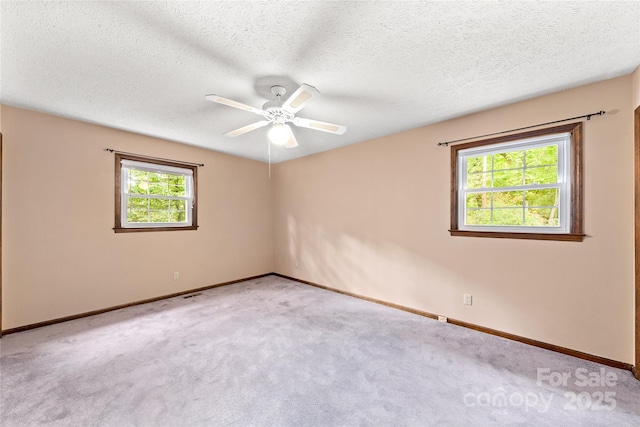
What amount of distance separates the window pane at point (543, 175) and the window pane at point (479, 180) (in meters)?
0.35

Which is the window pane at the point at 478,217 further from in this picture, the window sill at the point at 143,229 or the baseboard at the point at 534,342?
the window sill at the point at 143,229

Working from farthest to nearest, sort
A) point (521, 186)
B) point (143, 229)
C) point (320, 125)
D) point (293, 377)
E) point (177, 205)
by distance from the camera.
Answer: point (177, 205) → point (143, 229) → point (521, 186) → point (320, 125) → point (293, 377)

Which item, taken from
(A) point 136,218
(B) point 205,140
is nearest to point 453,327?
(B) point 205,140

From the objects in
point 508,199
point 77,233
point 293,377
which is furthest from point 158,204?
point 508,199

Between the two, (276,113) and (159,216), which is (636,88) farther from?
(159,216)

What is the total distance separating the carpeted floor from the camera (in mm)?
1565

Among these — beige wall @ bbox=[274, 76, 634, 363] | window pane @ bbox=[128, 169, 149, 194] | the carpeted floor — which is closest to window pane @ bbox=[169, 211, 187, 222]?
window pane @ bbox=[128, 169, 149, 194]

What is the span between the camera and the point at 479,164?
2.91 meters

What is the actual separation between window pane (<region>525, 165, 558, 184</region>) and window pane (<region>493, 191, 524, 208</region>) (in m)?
0.16

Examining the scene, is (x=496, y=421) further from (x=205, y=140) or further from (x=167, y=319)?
(x=205, y=140)

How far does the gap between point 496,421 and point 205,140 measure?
172 inches

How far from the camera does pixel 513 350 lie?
2.35 metres

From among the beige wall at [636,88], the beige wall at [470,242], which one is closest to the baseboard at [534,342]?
the beige wall at [470,242]

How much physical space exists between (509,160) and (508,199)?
0.43m
